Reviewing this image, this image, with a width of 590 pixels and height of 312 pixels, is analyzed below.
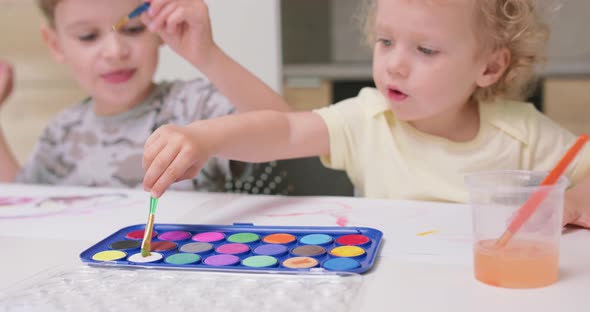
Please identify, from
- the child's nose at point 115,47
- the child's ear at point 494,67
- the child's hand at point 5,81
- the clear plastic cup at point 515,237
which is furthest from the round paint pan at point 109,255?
the child's hand at point 5,81

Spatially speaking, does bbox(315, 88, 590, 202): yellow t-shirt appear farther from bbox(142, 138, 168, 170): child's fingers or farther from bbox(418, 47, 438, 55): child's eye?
bbox(142, 138, 168, 170): child's fingers

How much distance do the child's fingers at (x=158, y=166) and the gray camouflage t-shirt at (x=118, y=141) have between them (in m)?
0.51

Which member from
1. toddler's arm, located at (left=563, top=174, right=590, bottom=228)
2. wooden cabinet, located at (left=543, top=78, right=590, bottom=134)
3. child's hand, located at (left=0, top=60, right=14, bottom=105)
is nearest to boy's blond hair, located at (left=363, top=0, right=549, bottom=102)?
toddler's arm, located at (left=563, top=174, right=590, bottom=228)

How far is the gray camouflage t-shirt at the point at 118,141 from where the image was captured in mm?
1257

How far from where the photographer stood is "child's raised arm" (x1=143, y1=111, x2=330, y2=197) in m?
0.71

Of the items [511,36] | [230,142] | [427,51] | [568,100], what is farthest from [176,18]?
[568,100]

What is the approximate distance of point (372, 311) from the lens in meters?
0.50

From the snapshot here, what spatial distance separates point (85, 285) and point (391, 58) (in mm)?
473

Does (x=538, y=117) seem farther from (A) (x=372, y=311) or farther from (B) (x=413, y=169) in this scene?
(A) (x=372, y=311)

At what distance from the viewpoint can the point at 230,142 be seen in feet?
2.71

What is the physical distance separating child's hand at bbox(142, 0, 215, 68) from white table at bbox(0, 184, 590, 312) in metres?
0.23

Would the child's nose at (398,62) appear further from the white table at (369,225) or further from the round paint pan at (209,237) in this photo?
the round paint pan at (209,237)

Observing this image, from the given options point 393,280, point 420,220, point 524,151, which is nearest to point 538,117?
point 524,151

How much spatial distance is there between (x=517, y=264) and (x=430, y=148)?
453 mm
